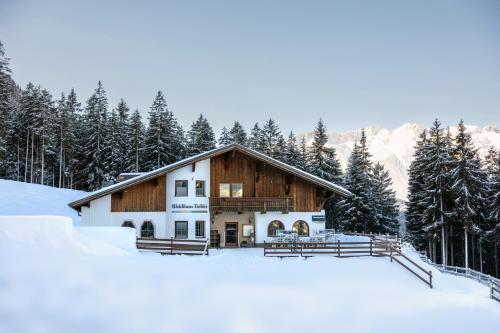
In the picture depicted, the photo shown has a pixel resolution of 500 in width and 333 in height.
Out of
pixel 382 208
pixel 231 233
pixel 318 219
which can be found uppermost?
pixel 382 208

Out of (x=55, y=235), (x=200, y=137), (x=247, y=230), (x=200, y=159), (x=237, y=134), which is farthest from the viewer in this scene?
(x=237, y=134)

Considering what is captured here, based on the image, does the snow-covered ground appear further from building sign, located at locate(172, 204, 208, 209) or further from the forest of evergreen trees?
the forest of evergreen trees

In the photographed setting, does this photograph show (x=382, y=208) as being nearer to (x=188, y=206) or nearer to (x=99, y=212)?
(x=188, y=206)

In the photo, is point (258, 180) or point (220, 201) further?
point (258, 180)

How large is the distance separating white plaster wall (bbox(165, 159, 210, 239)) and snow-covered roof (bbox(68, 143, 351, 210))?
3.28 feet

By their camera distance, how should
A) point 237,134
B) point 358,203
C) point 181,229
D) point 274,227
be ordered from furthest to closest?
point 237,134 → point 358,203 → point 274,227 → point 181,229

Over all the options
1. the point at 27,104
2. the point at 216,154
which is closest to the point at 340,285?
the point at 216,154

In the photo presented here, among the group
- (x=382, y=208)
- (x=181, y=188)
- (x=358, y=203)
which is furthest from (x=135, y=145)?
(x=382, y=208)

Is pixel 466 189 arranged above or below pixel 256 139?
below

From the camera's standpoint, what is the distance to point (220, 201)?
27672mm

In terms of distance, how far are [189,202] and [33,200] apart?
2206 centimetres

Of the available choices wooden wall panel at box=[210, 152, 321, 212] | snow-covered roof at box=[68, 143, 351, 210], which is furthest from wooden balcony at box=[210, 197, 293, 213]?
snow-covered roof at box=[68, 143, 351, 210]

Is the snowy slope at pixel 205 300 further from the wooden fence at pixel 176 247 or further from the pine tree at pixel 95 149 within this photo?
the pine tree at pixel 95 149

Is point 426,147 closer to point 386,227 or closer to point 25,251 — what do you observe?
point 386,227
